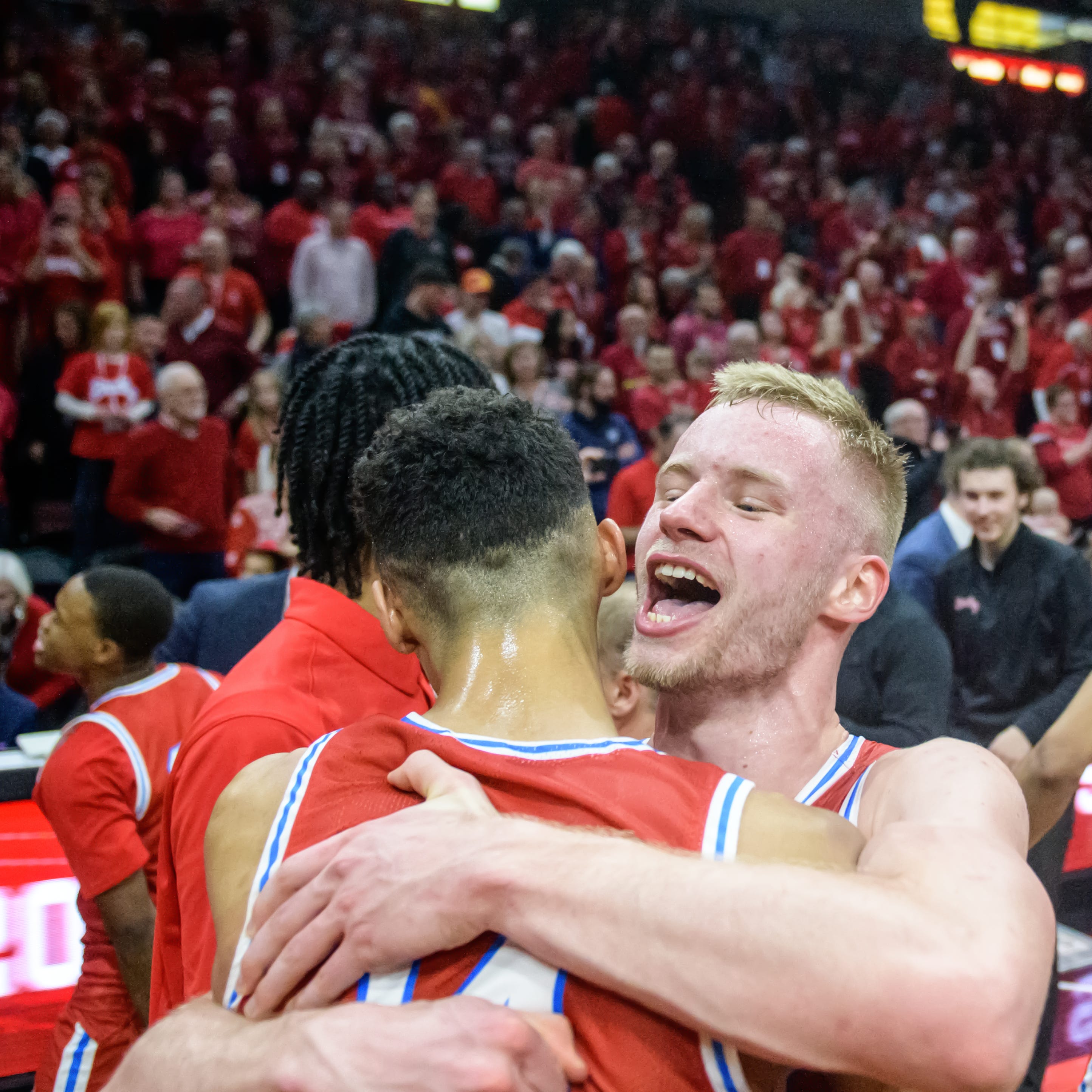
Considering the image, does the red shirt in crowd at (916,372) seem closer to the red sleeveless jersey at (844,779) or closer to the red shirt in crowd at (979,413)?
the red shirt in crowd at (979,413)

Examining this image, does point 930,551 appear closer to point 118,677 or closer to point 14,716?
point 118,677

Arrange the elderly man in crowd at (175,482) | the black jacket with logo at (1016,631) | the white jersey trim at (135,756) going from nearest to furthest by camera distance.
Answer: the white jersey trim at (135,756)
the black jacket with logo at (1016,631)
the elderly man in crowd at (175,482)

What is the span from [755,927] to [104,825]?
1877mm

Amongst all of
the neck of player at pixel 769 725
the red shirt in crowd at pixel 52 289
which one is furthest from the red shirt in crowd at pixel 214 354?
the neck of player at pixel 769 725

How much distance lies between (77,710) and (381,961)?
4.31 meters

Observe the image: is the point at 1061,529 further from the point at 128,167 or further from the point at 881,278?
the point at 128,167

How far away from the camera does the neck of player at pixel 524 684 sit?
1.26 metres

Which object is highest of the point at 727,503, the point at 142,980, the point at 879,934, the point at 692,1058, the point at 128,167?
the point at 128,167

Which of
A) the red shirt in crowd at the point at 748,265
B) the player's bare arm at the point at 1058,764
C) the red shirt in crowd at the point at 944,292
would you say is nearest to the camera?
the player's bare arm at the point at 1058,764

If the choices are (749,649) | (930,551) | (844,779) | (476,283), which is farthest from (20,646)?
(844,779)

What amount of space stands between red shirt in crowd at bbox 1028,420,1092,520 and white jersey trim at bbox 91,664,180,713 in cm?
719

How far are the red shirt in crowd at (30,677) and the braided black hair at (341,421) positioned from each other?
135 inches

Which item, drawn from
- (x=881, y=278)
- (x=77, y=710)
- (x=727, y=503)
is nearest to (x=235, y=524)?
(x=77, y=710)

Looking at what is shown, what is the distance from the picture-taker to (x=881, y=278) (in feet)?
34.6
